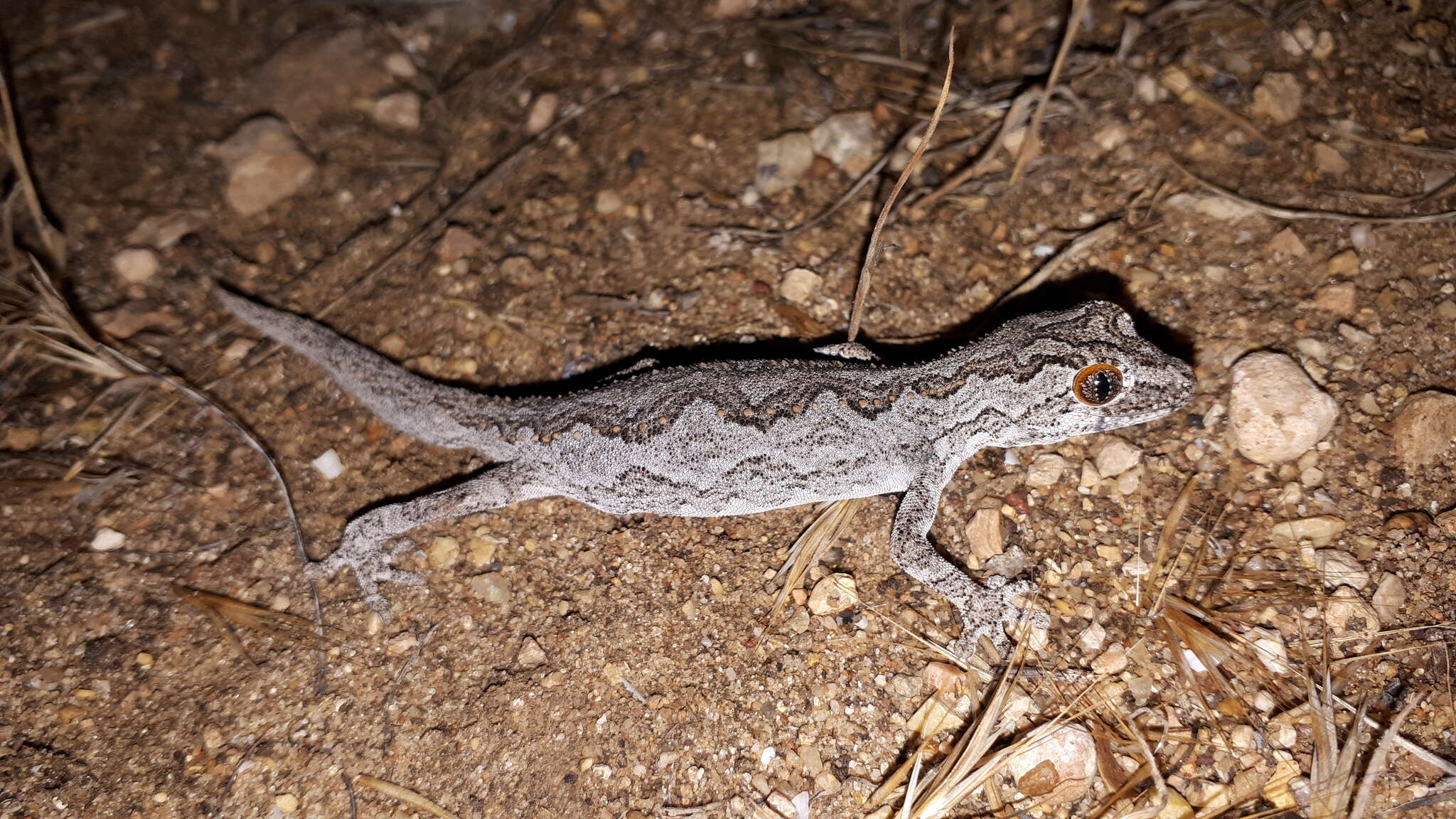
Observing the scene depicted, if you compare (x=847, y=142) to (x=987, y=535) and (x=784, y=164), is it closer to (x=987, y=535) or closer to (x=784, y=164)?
(x=784, y=164)

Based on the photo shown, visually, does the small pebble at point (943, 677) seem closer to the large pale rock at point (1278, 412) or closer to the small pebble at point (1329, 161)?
the large pale rock at point (1278, 412)

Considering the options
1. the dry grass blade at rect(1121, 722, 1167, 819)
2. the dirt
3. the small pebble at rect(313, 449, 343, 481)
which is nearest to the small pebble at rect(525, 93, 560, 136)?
the dirt

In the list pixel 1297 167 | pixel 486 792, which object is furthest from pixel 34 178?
pixel 1297 167

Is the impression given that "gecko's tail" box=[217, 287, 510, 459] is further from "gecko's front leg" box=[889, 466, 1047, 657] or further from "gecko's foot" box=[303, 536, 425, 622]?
"gecko's front leg" box=[889, 466, 1047, 657]

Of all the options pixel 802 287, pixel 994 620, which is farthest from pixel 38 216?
pixel 994 620

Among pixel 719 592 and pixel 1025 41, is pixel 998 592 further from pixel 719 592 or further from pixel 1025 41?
pixel 1025 41
